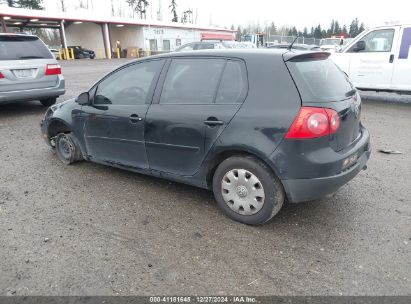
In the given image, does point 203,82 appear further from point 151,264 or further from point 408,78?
point 408,78

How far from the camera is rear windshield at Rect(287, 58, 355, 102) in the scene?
2.98 m

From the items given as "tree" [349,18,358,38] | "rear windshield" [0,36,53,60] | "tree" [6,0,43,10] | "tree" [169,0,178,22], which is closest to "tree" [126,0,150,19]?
"tree" [169,0,178,22]

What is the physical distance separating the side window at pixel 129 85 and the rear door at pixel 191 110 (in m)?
0.23

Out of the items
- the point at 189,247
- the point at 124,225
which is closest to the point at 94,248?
the point at 124,225

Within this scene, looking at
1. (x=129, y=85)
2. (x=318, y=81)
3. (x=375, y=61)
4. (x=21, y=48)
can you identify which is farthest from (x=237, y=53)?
(x=375, y=61)

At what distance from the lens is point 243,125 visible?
309 cm

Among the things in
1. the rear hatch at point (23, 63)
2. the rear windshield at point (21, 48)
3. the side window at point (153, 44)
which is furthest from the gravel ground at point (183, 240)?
the side window at point (153, 44)

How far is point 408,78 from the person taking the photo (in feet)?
27.9

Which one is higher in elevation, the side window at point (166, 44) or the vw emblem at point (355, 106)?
the vw emblem at point (355, 106)

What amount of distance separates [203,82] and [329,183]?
5.08 feet

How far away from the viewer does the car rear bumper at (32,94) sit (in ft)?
24.0

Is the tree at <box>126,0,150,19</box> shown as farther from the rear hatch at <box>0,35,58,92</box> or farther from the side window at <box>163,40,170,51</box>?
the rear hatch at <box>0,35,58,92</box>

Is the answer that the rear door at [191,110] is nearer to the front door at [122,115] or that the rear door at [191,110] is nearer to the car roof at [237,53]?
the car roof at [237,53]

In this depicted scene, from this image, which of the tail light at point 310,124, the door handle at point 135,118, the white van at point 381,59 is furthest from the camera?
the white van at point 381,59
